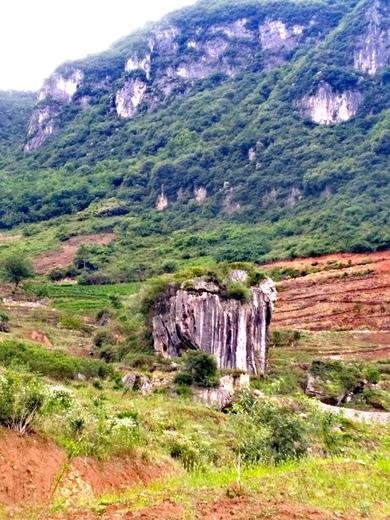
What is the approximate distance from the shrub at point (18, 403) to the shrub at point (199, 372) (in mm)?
23070

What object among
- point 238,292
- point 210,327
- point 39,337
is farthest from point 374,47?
point 39,337

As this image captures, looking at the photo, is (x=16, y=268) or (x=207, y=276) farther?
(x=16, y=268)

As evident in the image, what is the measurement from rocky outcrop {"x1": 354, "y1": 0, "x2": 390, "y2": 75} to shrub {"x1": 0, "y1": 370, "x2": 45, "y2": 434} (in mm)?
156140

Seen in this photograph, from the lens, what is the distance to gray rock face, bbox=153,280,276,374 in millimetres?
44781

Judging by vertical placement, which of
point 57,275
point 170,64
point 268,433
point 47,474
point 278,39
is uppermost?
point 278,39

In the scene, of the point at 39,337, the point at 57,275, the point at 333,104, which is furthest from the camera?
the point at 333,104

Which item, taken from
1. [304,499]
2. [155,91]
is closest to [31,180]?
[155,91]

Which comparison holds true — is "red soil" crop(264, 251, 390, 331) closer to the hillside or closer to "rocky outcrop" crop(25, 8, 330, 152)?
the hillside

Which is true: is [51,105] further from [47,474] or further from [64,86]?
[47,474]

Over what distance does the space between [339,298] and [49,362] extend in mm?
49725

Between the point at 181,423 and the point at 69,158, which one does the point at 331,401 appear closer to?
the point at 181,423

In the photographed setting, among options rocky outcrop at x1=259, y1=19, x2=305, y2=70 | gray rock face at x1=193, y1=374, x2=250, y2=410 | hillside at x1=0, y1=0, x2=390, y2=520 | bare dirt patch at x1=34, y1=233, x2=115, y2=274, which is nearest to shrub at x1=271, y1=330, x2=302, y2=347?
hillside at x1=0, y1=0, x2=390, y2=520

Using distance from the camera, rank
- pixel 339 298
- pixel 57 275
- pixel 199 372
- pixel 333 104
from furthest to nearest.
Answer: pixel 333 104
pixel 57 275
pixel 339 298
pixel 199 372

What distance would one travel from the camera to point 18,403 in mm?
12516
